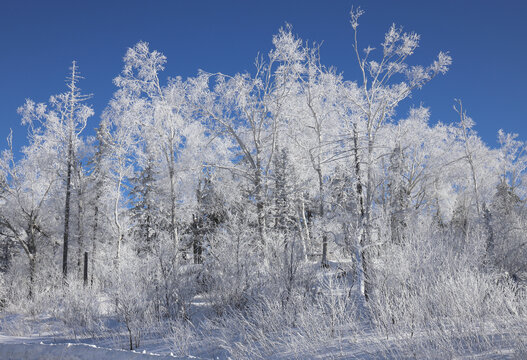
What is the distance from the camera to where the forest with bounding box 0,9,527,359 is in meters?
8.06

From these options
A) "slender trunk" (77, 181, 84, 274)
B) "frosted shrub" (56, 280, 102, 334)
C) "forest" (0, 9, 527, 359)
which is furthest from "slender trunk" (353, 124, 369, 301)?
"slender trunk" (77, 181, 84, 274)

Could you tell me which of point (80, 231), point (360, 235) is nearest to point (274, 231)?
point (360, 235)

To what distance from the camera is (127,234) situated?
28.8 meters

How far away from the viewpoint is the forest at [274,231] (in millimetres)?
8062

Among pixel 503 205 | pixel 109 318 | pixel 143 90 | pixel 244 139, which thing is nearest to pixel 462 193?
pixel 503 205

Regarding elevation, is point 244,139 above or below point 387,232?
above

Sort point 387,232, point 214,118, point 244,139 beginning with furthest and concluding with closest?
1. point 244,139
2. point 214,118
3. point 387,232

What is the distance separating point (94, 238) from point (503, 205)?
101 feet

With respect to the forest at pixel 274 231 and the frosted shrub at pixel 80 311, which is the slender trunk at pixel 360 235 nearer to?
the forest at pixel 274 231

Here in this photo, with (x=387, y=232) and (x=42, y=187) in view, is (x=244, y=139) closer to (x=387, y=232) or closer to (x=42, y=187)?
(x=387, y=232)

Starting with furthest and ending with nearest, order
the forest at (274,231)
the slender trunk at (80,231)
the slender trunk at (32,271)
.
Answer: the slender trunk at (80,231), the slender trunk at (32,271), the forest at (274,231)

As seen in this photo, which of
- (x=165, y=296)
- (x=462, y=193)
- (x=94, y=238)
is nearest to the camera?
(x=165, y=296)

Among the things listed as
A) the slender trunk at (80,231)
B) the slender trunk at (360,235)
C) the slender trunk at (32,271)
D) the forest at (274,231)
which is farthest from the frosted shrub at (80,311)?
the slender trunk at (360,235)

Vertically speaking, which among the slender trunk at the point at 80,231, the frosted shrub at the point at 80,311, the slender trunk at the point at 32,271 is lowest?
the frosted shrub at the point at 80,311
